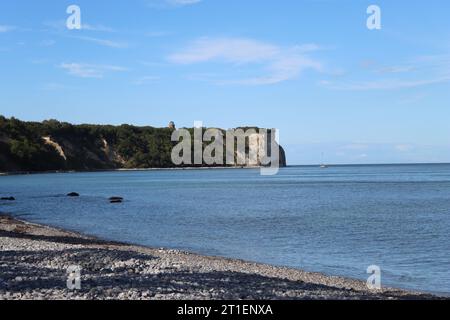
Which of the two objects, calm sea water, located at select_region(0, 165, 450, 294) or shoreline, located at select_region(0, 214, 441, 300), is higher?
shoreline, located at select_region(0, 214, 441, 300)

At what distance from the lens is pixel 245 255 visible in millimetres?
26141

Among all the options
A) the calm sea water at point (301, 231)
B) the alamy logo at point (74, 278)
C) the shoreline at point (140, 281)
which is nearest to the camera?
the shoreline at point (140, 281)

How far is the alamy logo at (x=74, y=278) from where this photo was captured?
12273 mm

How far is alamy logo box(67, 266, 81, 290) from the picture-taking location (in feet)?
40.3

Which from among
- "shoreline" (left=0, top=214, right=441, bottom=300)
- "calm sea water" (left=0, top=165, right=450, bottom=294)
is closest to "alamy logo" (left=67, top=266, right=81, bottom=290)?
"shoreline" (left=0, top=214, right=441, bottom=300)

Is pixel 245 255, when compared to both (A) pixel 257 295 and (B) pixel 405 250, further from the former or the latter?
(A) pixel 257 295

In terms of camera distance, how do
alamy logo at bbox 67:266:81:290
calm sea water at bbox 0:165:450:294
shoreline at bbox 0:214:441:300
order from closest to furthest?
shoreline at bbox 0:214:441:300
alamy logo at bbox 67:266:81:290
calm sea water at bbox 0:165:450:294

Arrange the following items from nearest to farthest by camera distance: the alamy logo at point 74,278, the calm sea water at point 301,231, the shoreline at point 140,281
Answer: the shoreline at point 140,281
the alamy logo at point 74,278
the calm sea water at point 301,231

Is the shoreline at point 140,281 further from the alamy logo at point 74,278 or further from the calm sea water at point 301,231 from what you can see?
the calm sea water at point 301,231

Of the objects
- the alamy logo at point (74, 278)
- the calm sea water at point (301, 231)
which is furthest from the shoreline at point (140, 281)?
the calm sea water at point (301, 231)

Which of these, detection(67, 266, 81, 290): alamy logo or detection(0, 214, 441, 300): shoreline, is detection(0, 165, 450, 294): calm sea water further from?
detection(67, 266, 81, 290): alamy logo

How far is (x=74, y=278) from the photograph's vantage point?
1335cm

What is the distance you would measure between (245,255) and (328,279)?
739 cm
